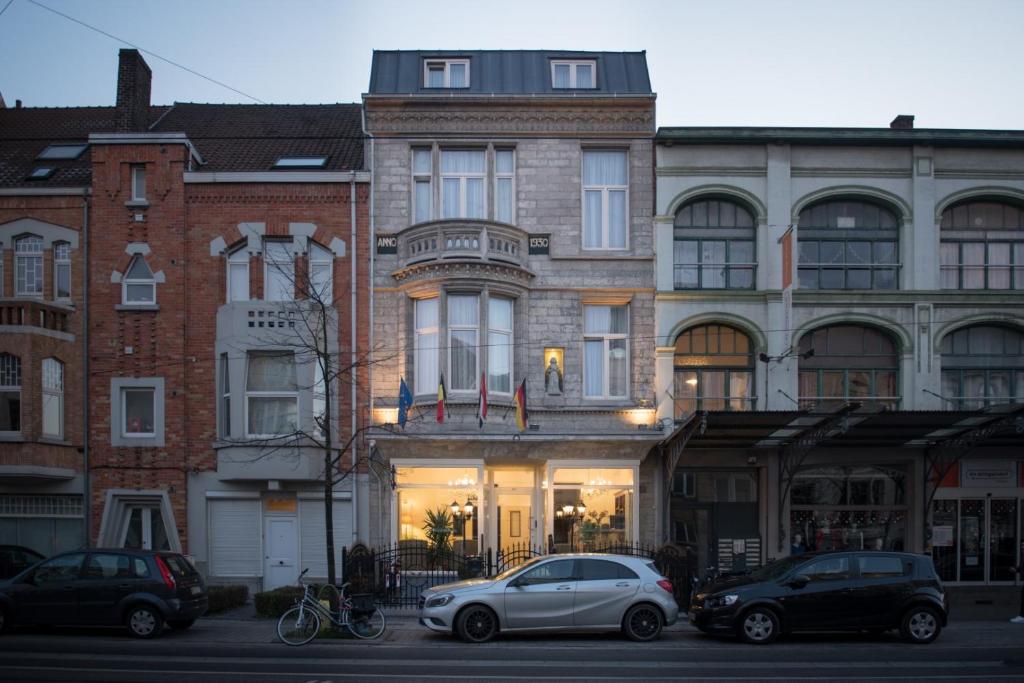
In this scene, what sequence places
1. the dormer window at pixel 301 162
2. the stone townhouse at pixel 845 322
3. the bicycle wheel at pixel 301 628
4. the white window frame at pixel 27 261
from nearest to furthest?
the bicycle wheel at pixel 301 628, the stone townhouse at pixel 845 322, the white window frame at pixel 27 261, the dormer window at pixel 301 162

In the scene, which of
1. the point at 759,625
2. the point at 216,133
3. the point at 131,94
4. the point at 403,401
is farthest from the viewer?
the point at 216,133

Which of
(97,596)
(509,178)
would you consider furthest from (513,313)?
(97,596)

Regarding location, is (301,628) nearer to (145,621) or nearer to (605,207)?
(145,621)

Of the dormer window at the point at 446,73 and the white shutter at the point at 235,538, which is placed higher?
the dormer window at the point at 446,73

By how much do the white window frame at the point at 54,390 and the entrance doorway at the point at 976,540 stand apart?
21037 millimetres

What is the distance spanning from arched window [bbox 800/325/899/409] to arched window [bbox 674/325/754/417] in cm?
142

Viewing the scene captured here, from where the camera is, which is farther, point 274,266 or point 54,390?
point 274,266

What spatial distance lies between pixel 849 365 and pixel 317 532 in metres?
13.3

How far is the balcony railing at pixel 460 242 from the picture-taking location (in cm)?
2109

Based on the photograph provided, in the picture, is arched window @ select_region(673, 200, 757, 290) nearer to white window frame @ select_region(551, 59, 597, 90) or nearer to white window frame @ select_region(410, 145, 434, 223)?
white window frame @ select_region(551, 59, 597, 90)

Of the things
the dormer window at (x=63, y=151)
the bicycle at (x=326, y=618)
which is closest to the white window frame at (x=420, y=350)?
the bicycle at (x=326, y=618)

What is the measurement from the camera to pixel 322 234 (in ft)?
72.0

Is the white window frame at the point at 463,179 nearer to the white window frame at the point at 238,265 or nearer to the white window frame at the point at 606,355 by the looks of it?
the white window frame at the point at 606,355

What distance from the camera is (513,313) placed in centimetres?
2194
